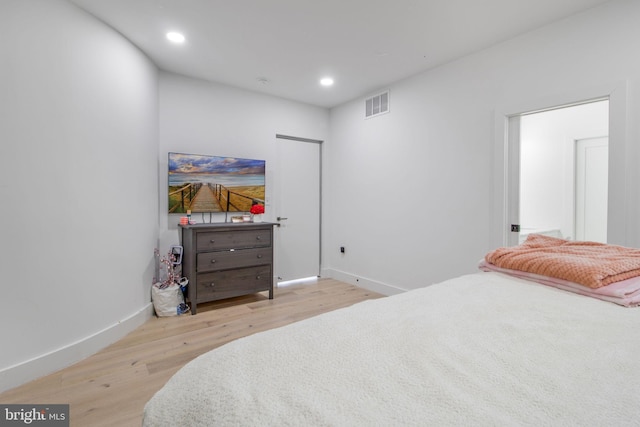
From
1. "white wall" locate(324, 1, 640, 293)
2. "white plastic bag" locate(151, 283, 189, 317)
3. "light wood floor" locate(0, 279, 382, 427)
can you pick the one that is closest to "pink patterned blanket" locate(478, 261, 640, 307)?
"white wall" locate(324, 1, 640, 293)

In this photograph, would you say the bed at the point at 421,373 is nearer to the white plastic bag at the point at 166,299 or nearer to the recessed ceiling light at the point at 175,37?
the white plastic bag at the point at 166,299

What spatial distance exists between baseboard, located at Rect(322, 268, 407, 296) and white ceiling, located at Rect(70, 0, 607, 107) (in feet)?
8.34

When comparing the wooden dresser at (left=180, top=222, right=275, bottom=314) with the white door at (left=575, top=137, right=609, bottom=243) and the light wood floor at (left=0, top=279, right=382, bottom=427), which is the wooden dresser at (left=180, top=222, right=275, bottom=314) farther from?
the white door at (left=575, top=137, right=609, bottom=243)

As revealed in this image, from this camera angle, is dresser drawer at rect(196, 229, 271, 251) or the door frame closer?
the door frame

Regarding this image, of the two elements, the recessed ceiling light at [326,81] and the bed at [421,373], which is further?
the recessed ceiling light at [326,81]

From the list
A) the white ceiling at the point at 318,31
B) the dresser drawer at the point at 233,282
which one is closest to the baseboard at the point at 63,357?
the dresser drawer at the point at 233,282

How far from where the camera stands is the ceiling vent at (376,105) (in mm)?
3886

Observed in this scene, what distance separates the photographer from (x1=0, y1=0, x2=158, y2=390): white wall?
6.26ft

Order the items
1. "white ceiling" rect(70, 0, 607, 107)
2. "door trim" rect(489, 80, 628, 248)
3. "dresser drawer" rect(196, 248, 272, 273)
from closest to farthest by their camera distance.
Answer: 1. "door trim" rect(489, 80, 628, 248)
2. "white ceiling" rect(70, 0, 607, 107)
3. "dresser drawer" rect(196, 248, 272, 273)

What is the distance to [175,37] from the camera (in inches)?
107

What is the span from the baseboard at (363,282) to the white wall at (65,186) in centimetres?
265

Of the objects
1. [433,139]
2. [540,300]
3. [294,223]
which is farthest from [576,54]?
[294,223]

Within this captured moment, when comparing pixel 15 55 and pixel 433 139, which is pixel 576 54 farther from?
pixel 15 55
